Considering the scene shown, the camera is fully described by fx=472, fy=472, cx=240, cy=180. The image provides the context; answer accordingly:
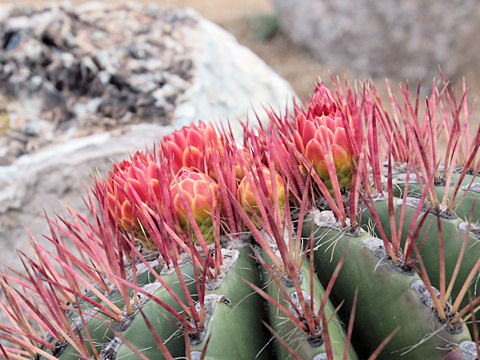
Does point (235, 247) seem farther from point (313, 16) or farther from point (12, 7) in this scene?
point (313, 16)

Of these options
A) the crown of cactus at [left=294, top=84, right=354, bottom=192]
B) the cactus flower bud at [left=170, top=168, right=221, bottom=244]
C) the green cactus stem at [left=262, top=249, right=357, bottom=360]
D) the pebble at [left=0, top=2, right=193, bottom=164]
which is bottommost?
the green cactus stem at [left=262, top=249, right=357, bottom=360]

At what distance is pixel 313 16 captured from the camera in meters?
4.06

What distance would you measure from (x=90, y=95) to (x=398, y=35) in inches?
114

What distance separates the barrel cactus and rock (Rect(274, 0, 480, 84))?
326cm

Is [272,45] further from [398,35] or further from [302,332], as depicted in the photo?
[302,332]

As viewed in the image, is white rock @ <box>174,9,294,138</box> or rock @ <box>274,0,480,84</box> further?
rock @ <box>274,0,480,84</box>

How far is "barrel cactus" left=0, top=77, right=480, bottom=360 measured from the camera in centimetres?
51

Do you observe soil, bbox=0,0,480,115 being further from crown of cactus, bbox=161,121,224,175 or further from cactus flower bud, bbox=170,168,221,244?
cactus flower bud, bbox=170,168,221,244

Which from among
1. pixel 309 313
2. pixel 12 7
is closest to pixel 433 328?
pixel 309 313

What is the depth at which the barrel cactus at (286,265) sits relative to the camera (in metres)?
0.51

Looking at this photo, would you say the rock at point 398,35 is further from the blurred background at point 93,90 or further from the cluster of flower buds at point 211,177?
the cluster of flower buds at point 211,177

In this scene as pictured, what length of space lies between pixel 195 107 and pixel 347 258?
103 cm

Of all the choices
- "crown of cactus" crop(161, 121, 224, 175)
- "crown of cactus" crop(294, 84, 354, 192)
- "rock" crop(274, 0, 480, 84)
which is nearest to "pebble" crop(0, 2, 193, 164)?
"crown of cactus" crop(161, 121, 224, 175)

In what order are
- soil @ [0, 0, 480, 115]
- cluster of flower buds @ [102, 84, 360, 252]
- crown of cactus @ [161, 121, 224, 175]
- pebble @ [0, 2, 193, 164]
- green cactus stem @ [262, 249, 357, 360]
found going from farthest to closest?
soil @ [0, 0, 480, 115] < pebble @ [0, 2, 193, 164] < crown of cactus @ [161, 121, 224, 175] < cluster of flower buds @ [102, 84, 360, 252] < green cactus stem @ [262, 249, 357, 360]
